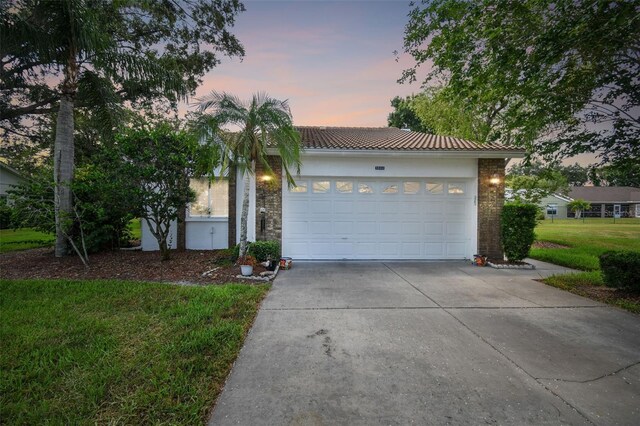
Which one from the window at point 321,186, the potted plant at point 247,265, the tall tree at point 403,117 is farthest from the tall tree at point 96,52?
the tall tree at point 403,117

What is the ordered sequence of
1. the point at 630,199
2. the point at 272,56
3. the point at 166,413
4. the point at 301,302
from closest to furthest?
the point at 166,413
the point at 301,302
the point at 272,56
the point at 630,199

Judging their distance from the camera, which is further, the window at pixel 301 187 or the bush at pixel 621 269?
the window at pixel 301 187

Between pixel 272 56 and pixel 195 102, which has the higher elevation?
pixel 272 56

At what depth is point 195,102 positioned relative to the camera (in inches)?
251

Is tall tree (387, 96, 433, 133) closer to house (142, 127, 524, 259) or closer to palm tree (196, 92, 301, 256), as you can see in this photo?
house (142, 127, 524, 259)

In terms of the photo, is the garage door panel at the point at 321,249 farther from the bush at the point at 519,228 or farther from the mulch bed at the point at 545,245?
the mulch bed at the point at 545,245

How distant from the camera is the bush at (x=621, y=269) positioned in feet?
16.6

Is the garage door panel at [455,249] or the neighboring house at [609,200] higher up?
the neighboring house at [609,200]

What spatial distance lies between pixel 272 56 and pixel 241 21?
3210 mm

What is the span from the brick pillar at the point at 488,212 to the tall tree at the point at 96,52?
960 centimetres

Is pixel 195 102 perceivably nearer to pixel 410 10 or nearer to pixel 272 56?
pixel 272 56

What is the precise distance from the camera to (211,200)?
32.2 feet

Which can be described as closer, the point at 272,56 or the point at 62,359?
the point at 62,359

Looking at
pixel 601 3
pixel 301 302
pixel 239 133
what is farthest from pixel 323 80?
pixel 301 302
